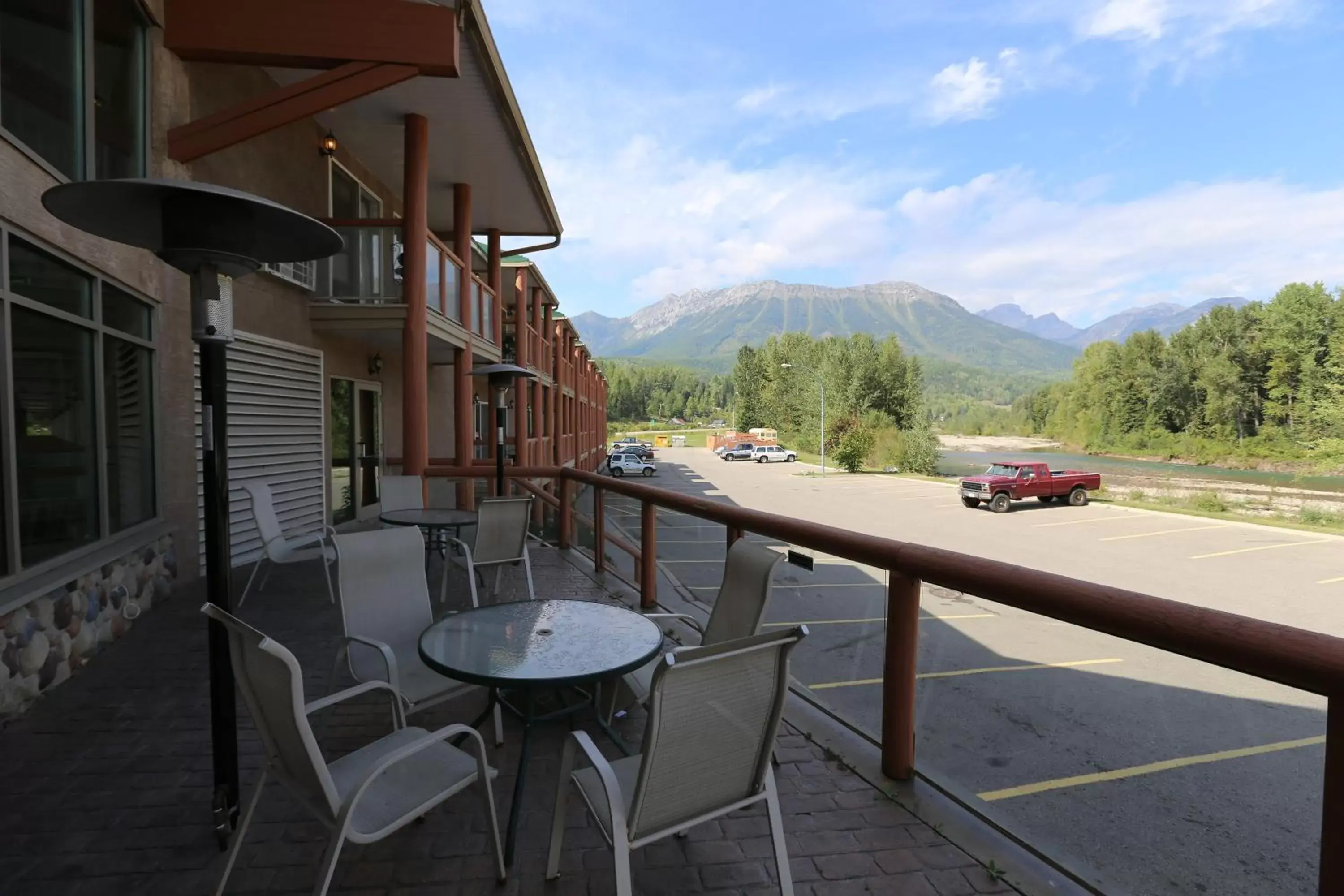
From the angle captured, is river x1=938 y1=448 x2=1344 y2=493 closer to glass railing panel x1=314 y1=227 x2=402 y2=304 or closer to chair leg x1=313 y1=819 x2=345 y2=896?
glass railing panel x1=314 y1=227 x2=402 y2=304

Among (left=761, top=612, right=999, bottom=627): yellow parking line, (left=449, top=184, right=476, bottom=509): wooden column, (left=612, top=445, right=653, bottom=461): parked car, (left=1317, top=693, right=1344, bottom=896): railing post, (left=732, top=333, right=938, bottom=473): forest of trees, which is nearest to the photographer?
(left=1317, top=693, right=1344, bottom=896): railing post

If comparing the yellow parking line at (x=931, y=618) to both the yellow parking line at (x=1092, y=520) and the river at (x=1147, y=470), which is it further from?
the river at (x=1147, y=470)

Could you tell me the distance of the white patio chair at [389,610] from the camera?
3.11m

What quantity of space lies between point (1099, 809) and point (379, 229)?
9329mm

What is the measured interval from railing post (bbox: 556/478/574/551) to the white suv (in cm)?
4712

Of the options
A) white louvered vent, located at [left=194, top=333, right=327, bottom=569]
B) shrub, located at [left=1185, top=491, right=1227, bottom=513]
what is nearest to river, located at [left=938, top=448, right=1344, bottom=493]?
shrub, located at [left=1185, top=491, right=1227, bottom=513]

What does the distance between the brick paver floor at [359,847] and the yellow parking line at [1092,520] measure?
2005cm

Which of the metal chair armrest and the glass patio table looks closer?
the metal chair armrest

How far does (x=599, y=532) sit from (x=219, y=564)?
4.69 metres

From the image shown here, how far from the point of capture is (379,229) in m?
8.73

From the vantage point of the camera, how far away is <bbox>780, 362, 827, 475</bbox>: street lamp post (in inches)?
1633

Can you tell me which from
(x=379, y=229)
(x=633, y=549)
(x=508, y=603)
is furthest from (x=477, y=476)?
(x=508, y=603)

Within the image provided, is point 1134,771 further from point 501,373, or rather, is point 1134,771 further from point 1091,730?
point 501,373

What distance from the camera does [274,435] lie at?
780 centimetres
